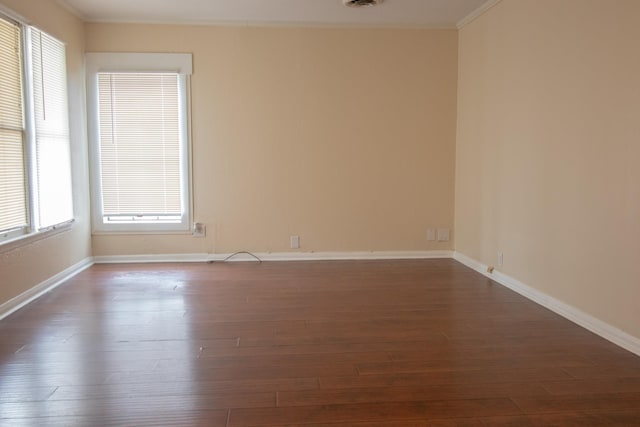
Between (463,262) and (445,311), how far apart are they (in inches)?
68.3

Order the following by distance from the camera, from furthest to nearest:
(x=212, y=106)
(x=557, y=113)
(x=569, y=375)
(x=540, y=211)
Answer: (x=212, y=106), (x=540, y=211), (x=557, y=113), (x=569, y=375)

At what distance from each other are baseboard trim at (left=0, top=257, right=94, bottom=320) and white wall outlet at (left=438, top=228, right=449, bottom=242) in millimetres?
3798

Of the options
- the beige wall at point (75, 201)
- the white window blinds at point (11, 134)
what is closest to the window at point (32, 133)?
the white window blinds at point (11, 134)

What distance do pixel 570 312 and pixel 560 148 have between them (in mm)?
1173

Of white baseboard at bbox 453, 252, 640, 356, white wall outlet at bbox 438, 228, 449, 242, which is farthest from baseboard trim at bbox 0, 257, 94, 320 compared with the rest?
white baseboard at bbox 453, 252, 640, 356

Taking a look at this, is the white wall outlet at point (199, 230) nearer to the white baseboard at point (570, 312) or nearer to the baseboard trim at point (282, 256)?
the baseboard trim at point (282, 256)

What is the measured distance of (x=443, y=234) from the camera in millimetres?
5672

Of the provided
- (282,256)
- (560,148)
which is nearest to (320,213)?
(282,256)

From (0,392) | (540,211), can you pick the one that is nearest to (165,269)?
(0,392)

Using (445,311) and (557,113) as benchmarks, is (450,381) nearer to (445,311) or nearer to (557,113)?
(445,311)

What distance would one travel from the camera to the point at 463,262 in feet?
17.6

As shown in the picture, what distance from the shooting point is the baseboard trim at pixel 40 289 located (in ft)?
12.1

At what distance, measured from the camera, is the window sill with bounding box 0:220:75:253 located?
12.1 feet

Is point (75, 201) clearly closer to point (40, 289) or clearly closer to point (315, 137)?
point (40, 289)
